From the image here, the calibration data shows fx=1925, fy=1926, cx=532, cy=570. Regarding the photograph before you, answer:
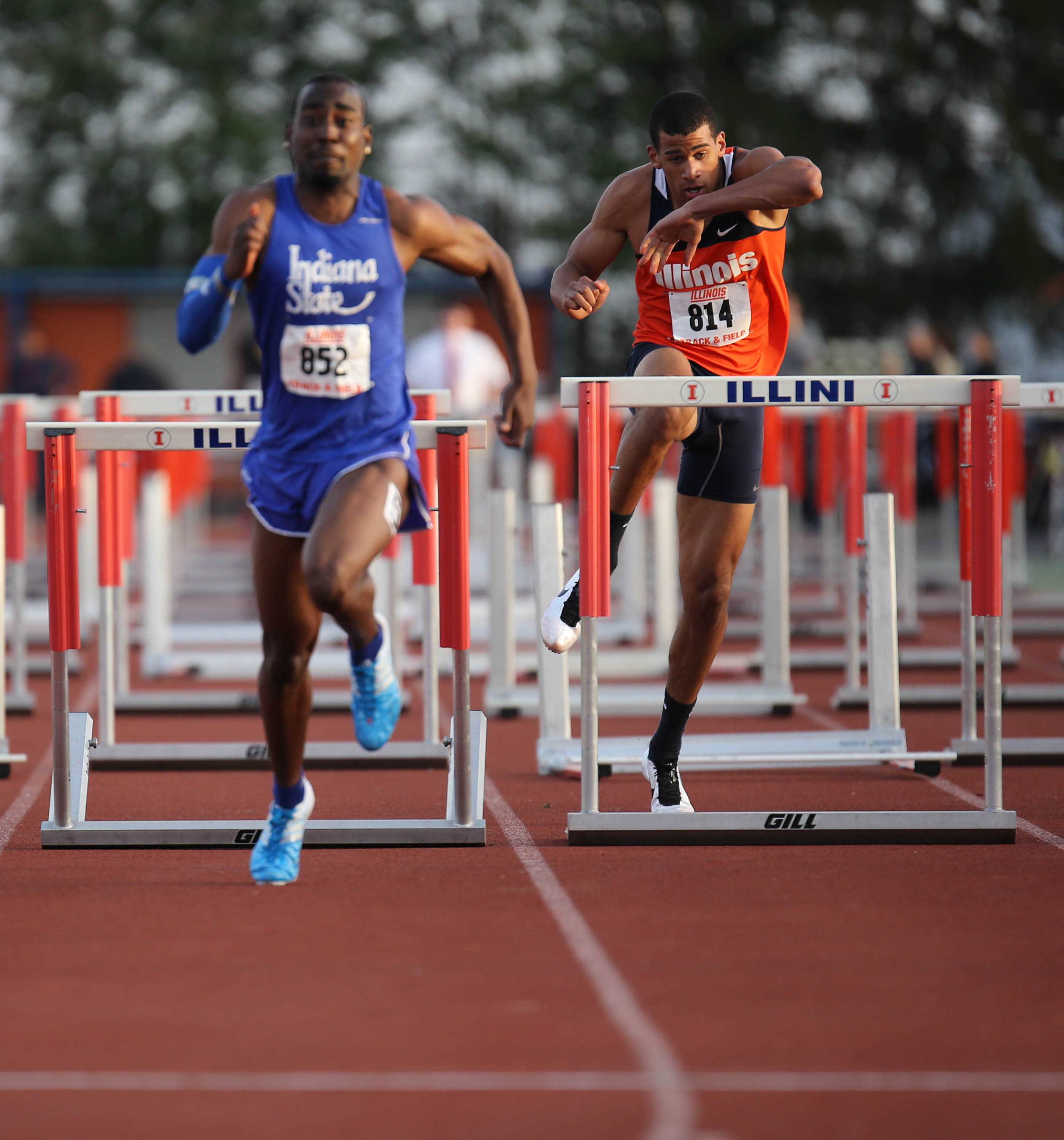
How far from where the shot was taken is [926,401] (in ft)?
17.6

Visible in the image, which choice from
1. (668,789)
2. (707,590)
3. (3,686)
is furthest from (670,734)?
(3,686)

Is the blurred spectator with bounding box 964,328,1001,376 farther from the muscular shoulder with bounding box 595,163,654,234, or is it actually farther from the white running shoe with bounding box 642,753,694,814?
the white running shoe with bounding box 642,753,694,814

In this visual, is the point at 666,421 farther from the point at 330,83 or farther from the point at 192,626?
the point at 192,626

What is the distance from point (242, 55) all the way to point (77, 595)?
30333 millimetres

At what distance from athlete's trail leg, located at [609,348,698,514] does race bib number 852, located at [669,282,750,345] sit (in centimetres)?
11

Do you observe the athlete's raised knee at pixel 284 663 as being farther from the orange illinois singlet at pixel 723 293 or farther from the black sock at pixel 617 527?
the orange illinois singlet at pixel 723 293

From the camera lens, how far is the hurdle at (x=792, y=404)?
526 cm

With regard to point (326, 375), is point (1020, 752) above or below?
below

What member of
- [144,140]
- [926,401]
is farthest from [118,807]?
[144,140]

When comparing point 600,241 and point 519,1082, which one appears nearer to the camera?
point 519,1082

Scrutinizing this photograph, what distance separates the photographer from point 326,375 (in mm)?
4750

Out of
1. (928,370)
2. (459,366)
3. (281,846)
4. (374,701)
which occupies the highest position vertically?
(928,370)

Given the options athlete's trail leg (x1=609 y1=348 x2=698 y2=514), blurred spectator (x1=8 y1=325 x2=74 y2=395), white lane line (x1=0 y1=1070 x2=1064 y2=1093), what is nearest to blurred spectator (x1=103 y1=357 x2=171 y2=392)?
blurred spectator (x1=8 y1=325 x2=74 y2=395)

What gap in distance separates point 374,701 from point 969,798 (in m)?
2.51
